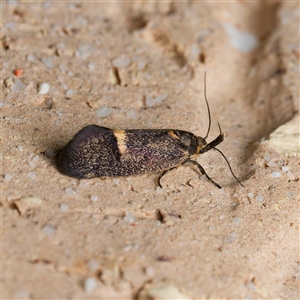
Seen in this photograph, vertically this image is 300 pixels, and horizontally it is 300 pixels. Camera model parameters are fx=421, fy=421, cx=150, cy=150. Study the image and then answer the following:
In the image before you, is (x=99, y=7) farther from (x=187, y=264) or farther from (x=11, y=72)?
(x=187, y=264)

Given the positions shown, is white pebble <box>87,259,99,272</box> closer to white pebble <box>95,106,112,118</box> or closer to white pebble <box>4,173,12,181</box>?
white pebble <box>4,173,12,181</box>

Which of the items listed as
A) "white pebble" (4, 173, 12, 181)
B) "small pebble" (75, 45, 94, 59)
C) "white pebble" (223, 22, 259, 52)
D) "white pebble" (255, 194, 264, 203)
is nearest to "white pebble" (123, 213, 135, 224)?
"white pebble" (4, 173, 12, 181)

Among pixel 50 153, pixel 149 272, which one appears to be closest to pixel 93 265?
pixel 149 272

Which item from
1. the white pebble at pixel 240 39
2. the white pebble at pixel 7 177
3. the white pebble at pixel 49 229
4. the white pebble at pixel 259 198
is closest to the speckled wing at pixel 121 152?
the white pebble at pixel 7 177

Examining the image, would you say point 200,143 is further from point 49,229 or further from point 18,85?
point 18,85

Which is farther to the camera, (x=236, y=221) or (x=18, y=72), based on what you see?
(x=18, y=72)
